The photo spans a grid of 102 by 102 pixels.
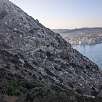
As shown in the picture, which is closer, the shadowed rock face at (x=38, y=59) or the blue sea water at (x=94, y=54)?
the shadowed rock face at (x=38, y=59)

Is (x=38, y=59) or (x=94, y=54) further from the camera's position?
(x=94, y=54)

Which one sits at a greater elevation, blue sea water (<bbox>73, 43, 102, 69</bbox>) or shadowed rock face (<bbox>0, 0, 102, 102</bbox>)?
shadowed rock face (<bbox>0, 0, 102, 102</bbox>)

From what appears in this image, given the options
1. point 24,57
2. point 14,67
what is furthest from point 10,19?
point 14,67

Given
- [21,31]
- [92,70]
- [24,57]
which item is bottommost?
[92,70]

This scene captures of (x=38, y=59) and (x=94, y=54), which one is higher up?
(x=38, y=59)

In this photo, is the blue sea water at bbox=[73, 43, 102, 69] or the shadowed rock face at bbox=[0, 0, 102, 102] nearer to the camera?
the shadowed rock face at bbox=[0, 0, 102, 102]

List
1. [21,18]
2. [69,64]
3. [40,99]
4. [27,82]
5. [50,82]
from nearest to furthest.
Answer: [40,99] → [27,82] → [50,82] → [69,64] → [21,18]

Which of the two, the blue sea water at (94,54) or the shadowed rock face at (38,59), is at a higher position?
the shadowed rock face at (38,59)

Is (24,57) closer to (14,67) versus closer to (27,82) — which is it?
(14,67)
